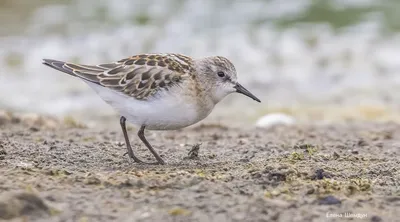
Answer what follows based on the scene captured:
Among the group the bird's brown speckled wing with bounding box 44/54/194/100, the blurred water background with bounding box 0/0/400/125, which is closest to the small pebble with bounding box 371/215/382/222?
the bird's brown speckled wing with bounding box 44/54/194/100

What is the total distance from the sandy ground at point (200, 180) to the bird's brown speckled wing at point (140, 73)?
683 millimetres

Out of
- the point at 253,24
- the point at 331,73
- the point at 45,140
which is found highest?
the point at 253,24

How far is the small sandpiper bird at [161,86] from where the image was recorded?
19.9ft

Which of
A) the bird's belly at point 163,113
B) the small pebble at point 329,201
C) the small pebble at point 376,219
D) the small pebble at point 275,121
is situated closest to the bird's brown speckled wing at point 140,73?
the bird's belly at point 163,113

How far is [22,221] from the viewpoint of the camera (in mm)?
4203

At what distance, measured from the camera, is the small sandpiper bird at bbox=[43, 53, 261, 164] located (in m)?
6.05

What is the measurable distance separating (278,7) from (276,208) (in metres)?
13.4

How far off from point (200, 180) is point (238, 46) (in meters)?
10.0

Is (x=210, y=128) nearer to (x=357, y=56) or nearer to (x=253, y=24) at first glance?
(x=357, y=56)

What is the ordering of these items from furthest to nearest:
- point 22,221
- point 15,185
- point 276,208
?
point 15,185 → point 276,208 → point 22,221

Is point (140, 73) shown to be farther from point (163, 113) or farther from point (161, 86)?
point (163, 113)

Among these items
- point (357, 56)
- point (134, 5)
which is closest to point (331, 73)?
point (357, 56)

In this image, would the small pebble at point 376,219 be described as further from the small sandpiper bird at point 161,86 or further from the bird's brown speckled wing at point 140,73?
the bird's brown speckled wing at point 140,73

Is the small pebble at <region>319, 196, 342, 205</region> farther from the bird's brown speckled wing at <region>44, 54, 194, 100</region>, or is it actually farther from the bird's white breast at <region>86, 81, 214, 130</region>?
the bird's brown speckled wing at <region>44, 54, 194, 100</region>
